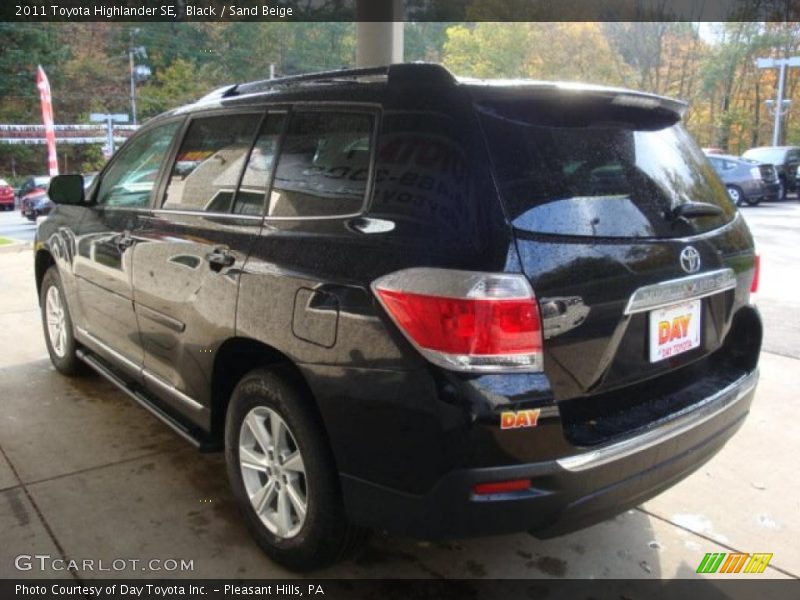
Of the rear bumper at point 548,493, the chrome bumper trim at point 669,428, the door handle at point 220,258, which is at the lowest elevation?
the rear bumper at point 548,493

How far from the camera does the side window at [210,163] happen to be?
296 cm

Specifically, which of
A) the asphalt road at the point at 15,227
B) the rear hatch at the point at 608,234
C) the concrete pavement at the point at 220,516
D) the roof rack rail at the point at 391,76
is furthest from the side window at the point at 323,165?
the asphalt road at the point at 15,227

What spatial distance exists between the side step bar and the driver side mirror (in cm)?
95

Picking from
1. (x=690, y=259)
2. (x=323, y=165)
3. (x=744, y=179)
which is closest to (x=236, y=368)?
(x=323, y=165)

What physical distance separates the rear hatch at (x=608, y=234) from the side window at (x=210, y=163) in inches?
47.7

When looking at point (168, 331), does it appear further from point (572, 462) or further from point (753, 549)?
point (753, 549)

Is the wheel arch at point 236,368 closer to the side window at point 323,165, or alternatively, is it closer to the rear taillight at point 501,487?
the side window at point 323,165

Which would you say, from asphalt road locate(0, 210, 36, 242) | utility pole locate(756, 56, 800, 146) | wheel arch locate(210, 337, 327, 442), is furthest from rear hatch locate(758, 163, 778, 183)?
wheel arch locate(210, 337, 327, 442)

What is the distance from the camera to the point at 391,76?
237 cm

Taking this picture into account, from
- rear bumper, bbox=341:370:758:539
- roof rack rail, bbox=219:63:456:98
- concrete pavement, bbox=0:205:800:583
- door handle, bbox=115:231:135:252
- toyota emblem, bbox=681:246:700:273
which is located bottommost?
concrete pavement, bbox=0:205:800:583

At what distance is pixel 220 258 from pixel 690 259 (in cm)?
174

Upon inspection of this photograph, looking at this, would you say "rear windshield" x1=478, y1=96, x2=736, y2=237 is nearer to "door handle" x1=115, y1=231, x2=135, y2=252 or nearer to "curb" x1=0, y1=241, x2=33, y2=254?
"door handle" x1=115, y1=231, x2=135, y2=252

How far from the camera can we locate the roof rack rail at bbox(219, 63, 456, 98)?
225 centimetres

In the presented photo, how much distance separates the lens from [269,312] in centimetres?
248
